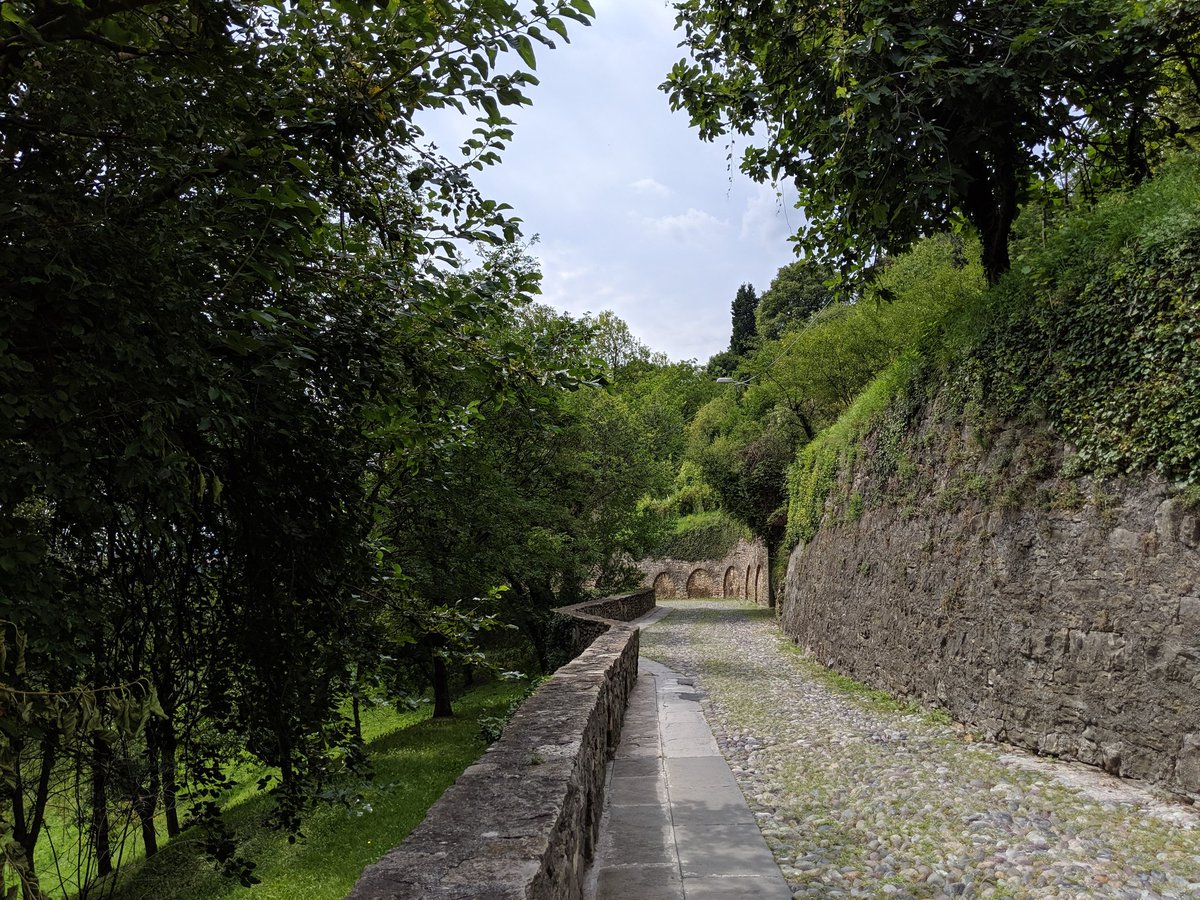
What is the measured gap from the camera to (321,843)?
9273 mm

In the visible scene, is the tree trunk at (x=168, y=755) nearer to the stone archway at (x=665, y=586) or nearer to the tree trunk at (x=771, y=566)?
the tree trunk at (x=771, y=566)

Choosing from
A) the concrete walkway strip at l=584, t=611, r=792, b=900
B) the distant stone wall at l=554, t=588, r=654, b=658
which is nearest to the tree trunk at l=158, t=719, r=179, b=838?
the concrete walkway strip at l=584, t=611, r=792, b=900

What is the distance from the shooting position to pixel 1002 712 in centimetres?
701

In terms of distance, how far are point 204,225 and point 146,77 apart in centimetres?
65

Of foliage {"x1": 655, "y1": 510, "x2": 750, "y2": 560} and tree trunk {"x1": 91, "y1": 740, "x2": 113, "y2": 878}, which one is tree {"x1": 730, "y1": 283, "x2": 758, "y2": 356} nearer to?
foliage {"x1": 655, "y1": 510, "x2": 750, "y2": 560}

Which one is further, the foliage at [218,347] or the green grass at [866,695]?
the green grass at [866,695]

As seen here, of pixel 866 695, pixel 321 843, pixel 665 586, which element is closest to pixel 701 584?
pixel 665 586

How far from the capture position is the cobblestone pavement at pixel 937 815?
397cm

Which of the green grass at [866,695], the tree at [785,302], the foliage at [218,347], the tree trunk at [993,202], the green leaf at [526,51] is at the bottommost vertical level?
the green grass at [866,695]

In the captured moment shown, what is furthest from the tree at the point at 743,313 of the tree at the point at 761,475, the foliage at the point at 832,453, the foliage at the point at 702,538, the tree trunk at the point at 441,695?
the tree trunk at the point at 441,695

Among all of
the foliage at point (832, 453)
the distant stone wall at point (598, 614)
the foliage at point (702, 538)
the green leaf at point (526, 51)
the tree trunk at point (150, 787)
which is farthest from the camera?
the foliage at point (702, 538)

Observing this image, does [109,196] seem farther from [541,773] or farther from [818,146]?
[818,146]

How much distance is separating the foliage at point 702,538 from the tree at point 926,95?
2968 centimetres

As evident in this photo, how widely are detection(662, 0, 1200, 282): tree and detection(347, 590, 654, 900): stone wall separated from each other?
5622 millimetres
